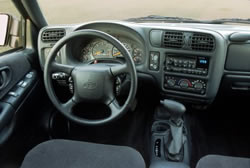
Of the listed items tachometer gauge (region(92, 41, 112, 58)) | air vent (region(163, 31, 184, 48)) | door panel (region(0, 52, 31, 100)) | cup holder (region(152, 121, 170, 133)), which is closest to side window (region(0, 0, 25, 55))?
door panel (region(0, 52, 31, 100))

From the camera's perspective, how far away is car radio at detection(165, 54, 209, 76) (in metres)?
1.58

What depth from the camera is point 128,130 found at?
7.21 ft

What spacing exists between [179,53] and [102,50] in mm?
529

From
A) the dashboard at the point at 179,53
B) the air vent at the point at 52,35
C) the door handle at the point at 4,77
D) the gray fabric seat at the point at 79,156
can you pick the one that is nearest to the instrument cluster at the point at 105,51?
the dashboard at the point at 179,53

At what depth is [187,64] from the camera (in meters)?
1.62

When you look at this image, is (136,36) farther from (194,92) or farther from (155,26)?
(194,92)

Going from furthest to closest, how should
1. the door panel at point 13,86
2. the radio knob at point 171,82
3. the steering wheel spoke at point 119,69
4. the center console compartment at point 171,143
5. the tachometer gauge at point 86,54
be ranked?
1. the tachometer gauge at point 86,54
2. the radio knob at point 171,82
3. the center console compartment at point 171,143
4. the door panel at point 13,86
5. the steering wheel spoke at point 119,69

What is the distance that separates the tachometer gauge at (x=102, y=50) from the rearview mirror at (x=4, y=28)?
25.1 inches

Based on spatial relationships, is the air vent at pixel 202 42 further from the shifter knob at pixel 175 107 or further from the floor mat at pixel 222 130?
the floor mat at pixel 222 130

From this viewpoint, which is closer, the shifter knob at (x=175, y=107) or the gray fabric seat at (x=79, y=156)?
the gray fabric seat at (x=79, y=156)

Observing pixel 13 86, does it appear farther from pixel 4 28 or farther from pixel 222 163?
pixel 222 163

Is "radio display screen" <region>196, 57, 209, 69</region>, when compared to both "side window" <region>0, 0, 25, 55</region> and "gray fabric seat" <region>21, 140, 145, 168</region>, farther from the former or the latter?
"side window" <region>0, 0, 25, 55</region>

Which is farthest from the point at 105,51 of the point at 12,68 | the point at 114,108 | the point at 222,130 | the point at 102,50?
the point at 222,130

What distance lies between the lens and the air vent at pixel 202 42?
4.95 feet
